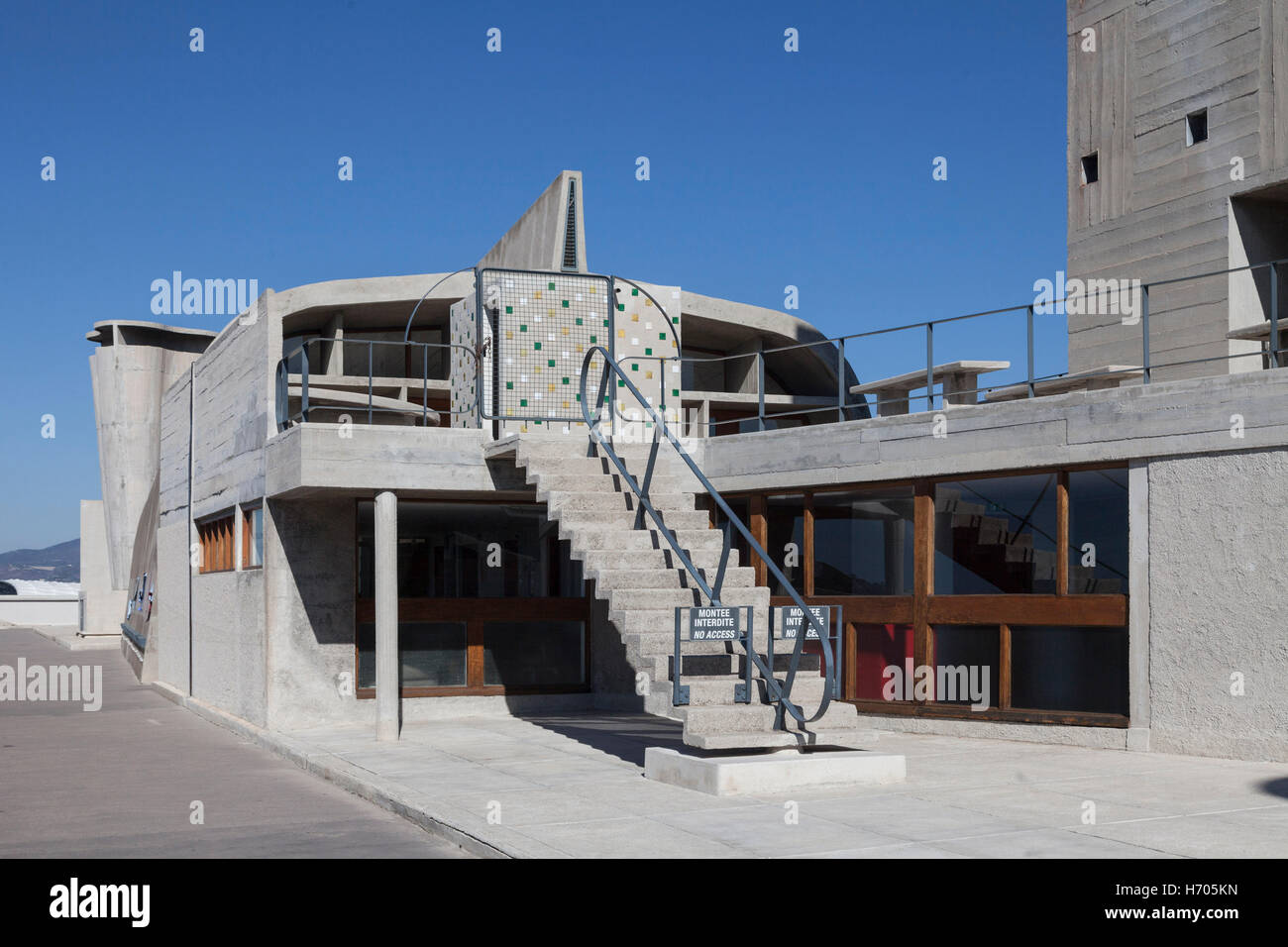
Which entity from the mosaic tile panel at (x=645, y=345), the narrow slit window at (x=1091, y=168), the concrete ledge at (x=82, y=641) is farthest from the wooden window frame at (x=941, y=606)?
the concrete ledge at (x=82, y=641)

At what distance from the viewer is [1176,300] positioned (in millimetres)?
17703

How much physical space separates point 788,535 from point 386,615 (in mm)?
4781

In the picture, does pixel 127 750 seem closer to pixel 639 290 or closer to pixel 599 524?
pixel 599 524

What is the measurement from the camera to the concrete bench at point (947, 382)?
607 inches

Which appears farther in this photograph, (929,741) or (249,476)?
(249,476)

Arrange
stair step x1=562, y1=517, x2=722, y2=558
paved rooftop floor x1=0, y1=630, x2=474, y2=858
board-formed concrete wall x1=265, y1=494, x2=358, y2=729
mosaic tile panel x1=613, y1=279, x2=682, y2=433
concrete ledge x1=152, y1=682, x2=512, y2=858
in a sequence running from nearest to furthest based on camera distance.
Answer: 1. concrete ledge x1=152, y1=682, x2=512, y2=858
2. paved rooftop floor x1=0, y1=630, x2=474, y2=858
3. stair step x1=562, y1=517, x2=722, y2=558
4. board-formed concrete wall x1=265, y1=494, x2=358, y2=729
5. mosaic tile panel x1=613, y1=279, x2=682, y2=433

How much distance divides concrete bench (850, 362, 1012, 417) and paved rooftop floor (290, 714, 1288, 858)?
14.0 feet

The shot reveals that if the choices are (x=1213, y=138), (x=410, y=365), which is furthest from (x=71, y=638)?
(x=1213, y=138)

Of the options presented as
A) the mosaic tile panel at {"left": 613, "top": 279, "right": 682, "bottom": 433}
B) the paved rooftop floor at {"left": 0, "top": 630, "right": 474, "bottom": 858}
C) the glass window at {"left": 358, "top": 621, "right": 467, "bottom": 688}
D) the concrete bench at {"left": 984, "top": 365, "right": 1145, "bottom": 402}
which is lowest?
the paved rooftop floor at {"left": 0, "top": 630, "right": 474, "bottom": 858}

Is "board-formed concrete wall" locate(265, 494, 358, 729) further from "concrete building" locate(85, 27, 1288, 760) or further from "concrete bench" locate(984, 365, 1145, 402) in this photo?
"concrete bench" locate(984, 365, 1145, 402)

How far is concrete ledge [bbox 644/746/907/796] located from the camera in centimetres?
1006

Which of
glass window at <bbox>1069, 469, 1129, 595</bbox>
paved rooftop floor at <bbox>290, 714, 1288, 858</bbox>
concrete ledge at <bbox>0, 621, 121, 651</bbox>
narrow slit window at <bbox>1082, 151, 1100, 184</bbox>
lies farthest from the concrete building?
concrete ledge at <bbox>0, 621, 121, 651</bbox>

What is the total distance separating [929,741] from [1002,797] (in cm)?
382

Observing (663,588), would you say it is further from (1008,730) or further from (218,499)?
(218,499)
